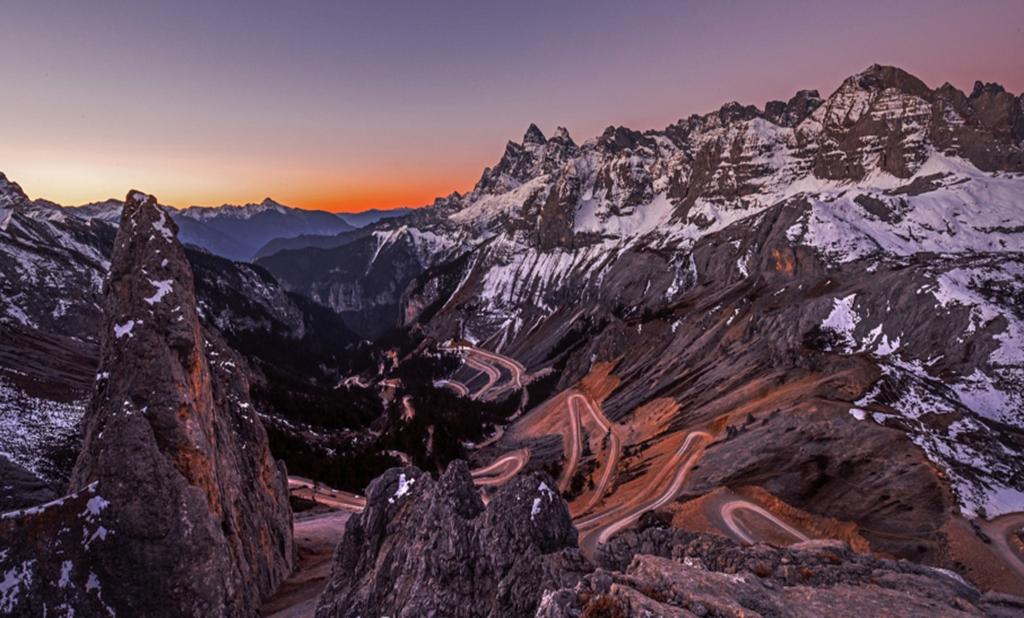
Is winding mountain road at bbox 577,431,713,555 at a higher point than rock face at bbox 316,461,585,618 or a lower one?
lower

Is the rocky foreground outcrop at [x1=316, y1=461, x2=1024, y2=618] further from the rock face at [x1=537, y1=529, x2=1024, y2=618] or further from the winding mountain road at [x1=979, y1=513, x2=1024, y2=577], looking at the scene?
the winding mountain road at [x1=979, y1=513, x2=1024, y2=577]

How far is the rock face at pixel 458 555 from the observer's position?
86.9 ft

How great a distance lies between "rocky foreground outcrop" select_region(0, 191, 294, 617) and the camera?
26.4 m

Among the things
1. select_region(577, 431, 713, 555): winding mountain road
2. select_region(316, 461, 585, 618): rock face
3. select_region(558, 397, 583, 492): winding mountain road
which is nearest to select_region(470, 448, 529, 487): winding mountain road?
select_region(558, 397, 583, 492): winding mountain road

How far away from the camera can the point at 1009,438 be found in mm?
69688

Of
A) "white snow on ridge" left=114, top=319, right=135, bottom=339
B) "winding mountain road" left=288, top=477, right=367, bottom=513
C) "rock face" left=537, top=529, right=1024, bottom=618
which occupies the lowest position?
"winding mountain road" left=288, top=477, right=367, bottom=513

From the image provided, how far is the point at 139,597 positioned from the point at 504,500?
2010 cm

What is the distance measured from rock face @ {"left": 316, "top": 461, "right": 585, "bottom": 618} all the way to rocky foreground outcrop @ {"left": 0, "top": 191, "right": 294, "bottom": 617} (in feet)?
24.8

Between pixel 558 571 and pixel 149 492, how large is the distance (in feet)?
77.3

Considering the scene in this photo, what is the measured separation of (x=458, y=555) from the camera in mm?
29297

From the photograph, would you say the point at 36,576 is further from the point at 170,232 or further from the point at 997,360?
the point at 997,360

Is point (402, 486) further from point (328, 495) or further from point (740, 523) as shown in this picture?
point (328, 495)

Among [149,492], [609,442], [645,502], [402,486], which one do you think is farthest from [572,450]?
[149,492]

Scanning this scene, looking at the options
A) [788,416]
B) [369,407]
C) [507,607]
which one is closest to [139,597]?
[507,607]
